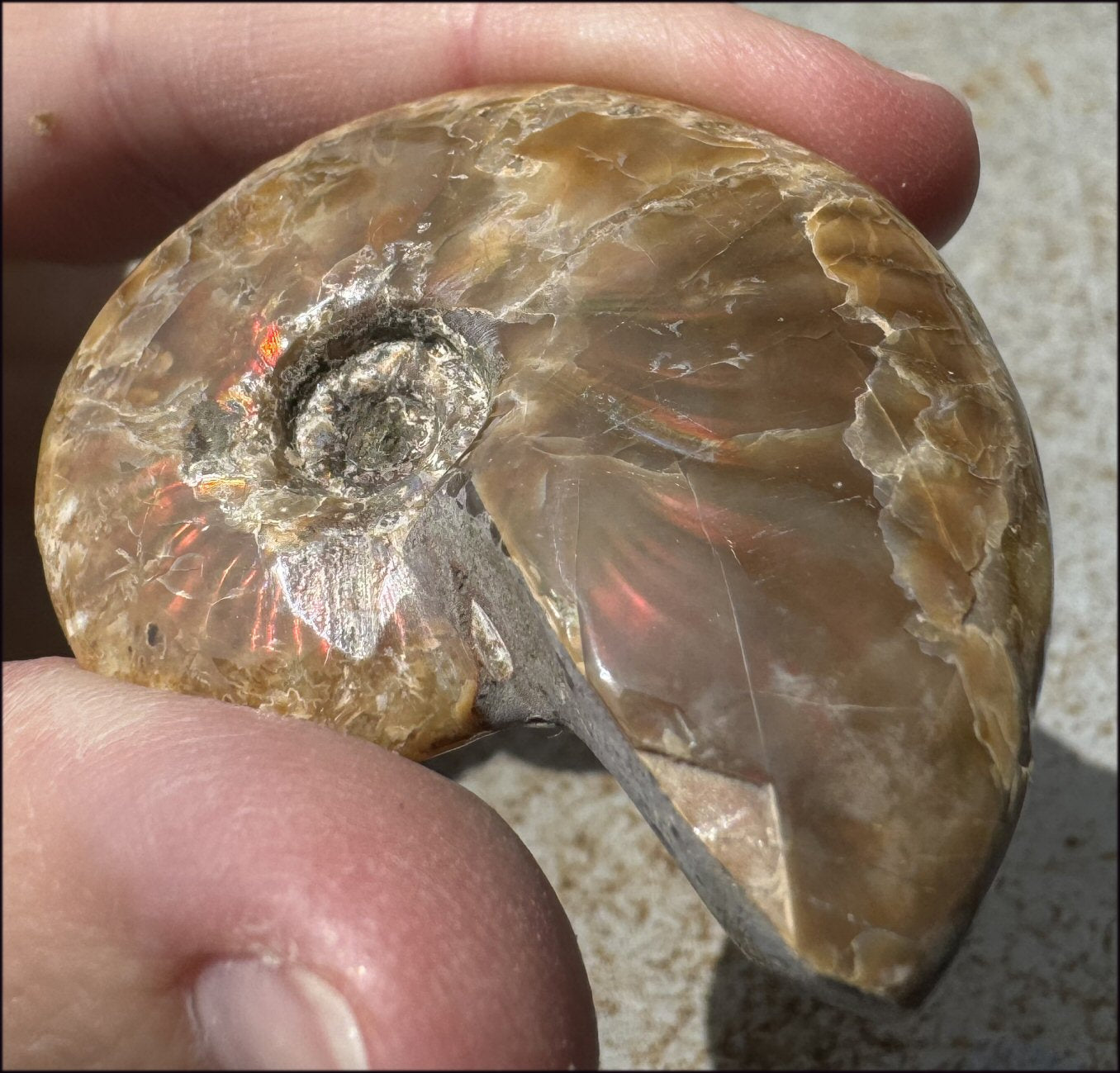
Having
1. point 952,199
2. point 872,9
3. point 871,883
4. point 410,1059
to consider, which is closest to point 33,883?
point 410,1059

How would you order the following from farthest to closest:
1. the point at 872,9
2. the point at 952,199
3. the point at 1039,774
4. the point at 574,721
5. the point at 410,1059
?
the point at 872,9 → the point at 1039,774 → the point at 952,199 → the point at 574,721 → the point at 410,1059

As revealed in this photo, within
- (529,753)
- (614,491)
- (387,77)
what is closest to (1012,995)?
(529,753)

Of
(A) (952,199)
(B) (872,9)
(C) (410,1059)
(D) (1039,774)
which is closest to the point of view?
(C) (410,1059)

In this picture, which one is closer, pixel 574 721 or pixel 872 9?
pixel 574 721

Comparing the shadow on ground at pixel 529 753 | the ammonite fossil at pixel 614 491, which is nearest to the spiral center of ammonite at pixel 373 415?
the ammonite fossil at pixel 614 491

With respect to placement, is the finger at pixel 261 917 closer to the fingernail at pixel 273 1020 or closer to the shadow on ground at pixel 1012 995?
the fingernail at pixel 273 1020

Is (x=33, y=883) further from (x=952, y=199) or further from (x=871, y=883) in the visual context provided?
(x=952, y=199)

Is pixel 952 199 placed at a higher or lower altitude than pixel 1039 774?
higher

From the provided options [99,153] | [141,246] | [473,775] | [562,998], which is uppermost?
[99,153]
